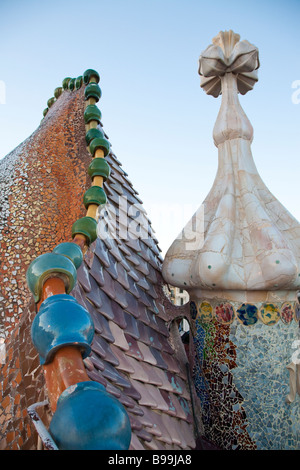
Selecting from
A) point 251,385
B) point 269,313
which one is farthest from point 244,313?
point 251,385

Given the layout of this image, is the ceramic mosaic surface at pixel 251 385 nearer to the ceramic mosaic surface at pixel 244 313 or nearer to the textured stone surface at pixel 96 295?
the ceramic mosaic surface at pixel 244 313

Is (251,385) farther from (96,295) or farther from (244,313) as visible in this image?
(96,295)

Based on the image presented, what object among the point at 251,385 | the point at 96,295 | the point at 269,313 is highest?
the point at 96,295

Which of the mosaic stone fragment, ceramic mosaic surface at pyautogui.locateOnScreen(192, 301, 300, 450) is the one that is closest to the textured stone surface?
ceramic mosaic surface at pyautogui.locateOnScreen(192, 301, 300, 450)

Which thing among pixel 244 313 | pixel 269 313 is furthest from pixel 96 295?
pixel 269 313

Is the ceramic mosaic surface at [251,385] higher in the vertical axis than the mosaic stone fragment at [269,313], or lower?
lower

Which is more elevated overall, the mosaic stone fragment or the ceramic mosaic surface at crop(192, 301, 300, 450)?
the mosaic stone fragment

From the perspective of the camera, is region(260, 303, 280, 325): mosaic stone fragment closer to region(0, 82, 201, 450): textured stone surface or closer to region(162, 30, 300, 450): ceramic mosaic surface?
region(162, 30, 300, 450): ceramic mosaic surface

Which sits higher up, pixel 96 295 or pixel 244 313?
pixel 96 295

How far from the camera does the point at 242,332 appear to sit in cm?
205

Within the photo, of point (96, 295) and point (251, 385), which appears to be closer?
point (96, 295)

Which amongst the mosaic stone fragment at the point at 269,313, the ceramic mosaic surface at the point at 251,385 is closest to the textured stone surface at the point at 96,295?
the ceramic mosaic surface at the point at 251,385

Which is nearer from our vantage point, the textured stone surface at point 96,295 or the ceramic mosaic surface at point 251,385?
the textured stone surface at point 96,295
